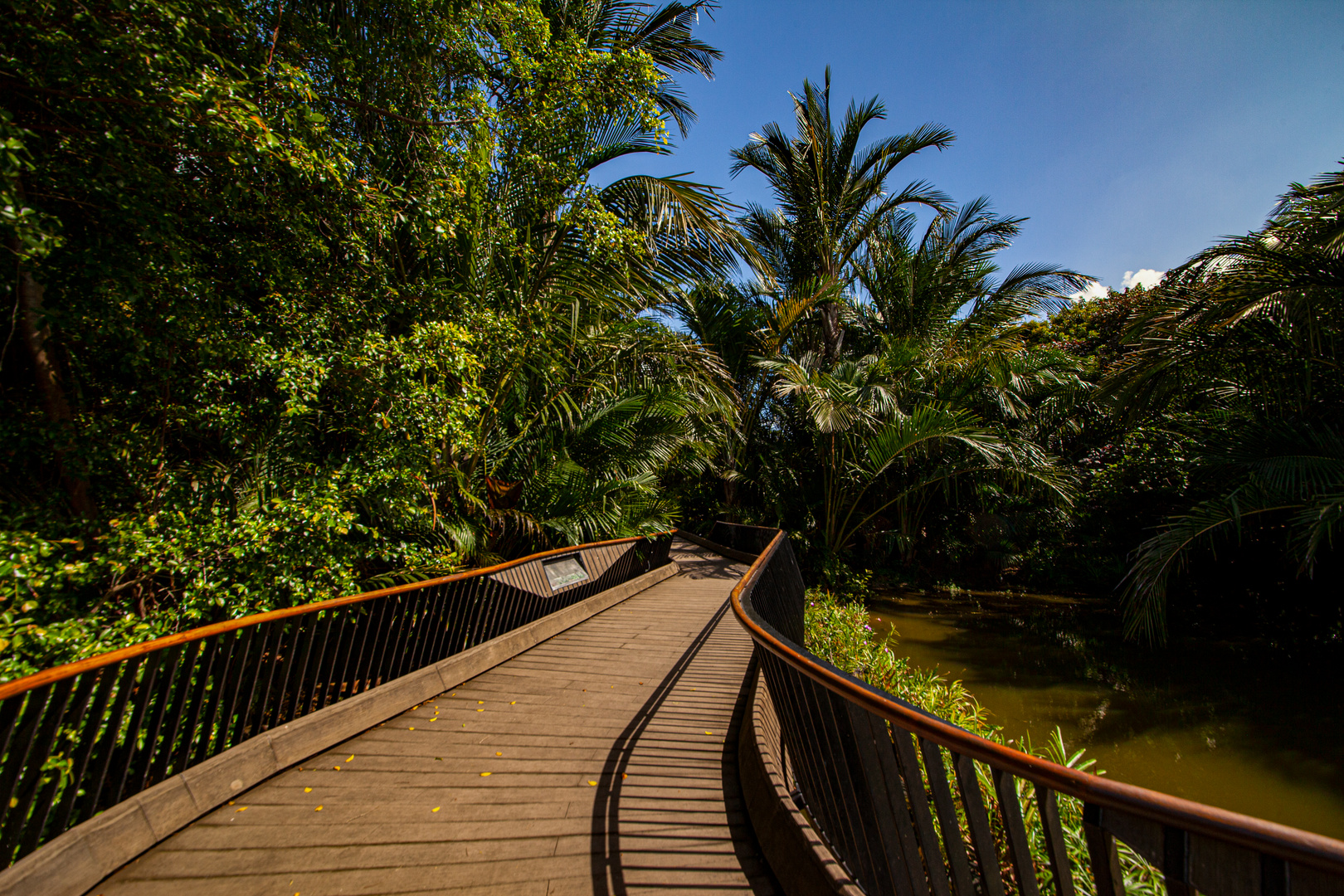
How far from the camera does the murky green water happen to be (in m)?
4.88

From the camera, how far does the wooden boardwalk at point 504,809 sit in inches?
95.7

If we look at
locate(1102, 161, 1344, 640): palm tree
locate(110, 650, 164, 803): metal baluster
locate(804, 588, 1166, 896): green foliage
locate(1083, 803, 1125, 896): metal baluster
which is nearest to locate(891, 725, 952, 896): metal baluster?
locate(804, 588, 1166, 896): green foliage

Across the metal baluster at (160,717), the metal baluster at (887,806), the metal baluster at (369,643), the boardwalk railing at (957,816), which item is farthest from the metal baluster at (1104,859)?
the metal baluster at (369,643)

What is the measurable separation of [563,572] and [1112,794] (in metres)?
5.87

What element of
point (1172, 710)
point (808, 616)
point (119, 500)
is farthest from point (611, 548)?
point (1172, 710)

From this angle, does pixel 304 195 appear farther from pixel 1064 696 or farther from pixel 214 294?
pixel 1064 696

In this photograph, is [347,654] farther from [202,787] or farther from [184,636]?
[184,636]

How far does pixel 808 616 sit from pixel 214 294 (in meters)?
8.64

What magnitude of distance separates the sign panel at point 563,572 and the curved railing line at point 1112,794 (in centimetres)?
466

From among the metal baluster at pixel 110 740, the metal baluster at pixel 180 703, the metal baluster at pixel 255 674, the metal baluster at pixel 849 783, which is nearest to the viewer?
the metal baluster at pixel 849 783

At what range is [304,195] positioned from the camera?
4.33 m

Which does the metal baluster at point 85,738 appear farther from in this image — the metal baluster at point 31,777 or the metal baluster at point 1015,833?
the metal baluster at point 1015,833

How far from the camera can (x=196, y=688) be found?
10.0ft

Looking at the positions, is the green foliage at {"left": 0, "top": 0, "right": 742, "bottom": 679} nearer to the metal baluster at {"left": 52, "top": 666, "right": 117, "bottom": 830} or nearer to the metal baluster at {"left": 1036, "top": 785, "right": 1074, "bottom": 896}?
the metal baluster at {"left": 52, "top": 666, "right": 117, "bottom": 830}
